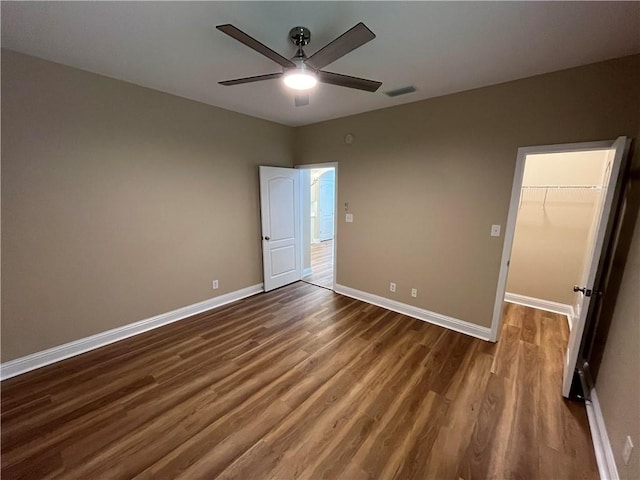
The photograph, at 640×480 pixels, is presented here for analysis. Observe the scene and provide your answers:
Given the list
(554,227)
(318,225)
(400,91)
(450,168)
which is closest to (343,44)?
(400,91)

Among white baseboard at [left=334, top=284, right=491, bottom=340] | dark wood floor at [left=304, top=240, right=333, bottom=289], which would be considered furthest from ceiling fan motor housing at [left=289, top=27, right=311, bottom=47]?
dark wood floor at [left=304, top=240, right=333, bottom=289]

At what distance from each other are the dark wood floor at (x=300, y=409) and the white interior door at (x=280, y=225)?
1.42m

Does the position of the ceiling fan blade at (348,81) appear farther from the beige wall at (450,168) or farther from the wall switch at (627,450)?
the wall switch at (627,450)

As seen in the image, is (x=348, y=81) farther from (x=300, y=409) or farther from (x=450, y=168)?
(x=300, y=409)

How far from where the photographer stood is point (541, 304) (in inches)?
141

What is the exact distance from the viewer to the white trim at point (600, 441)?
1.45 metres

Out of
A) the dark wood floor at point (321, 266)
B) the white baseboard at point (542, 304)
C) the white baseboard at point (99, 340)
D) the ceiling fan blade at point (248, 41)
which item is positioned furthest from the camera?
the dark wood floor at point (321, 266)

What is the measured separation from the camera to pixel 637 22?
155 centimetres

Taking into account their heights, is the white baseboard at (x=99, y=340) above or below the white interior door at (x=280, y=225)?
below

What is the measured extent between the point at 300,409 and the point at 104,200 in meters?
2.67

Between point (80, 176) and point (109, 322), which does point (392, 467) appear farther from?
point (80, 176)

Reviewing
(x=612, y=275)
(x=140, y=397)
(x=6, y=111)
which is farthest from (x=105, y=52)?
(x=612, y=275)

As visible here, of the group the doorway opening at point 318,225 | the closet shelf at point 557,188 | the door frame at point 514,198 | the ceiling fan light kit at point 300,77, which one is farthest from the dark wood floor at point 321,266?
the ceiling fan light kit at point 300,77

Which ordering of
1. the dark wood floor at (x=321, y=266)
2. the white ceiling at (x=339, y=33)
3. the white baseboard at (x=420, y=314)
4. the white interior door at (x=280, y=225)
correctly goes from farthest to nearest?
1. the dark wood floor at (x=321, y=266)
2. the white interior door at (x=280, y=225)
3. the white baseboard at (x=420, y=314)
4. the white ceiling at (x=339, y=33)
